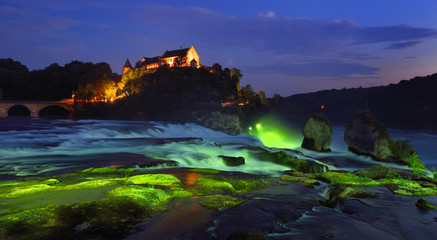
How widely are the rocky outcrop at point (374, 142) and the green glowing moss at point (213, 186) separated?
24721 mm

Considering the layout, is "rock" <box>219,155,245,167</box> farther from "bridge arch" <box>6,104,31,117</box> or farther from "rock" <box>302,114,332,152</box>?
"bridge arch" <box>6,104,31,117</box>

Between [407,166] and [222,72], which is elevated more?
[222,72]

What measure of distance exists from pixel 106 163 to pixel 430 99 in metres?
137

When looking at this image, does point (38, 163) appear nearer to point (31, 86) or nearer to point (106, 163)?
point (106, 163)

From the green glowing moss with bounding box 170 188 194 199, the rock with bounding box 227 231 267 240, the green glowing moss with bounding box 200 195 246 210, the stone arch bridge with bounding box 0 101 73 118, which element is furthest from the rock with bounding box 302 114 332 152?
the stone arch bridge with bounding box 0 101 73 118

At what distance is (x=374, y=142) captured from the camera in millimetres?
32500

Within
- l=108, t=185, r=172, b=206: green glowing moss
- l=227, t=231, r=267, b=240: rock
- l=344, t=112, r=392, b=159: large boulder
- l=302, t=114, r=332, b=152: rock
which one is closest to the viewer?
l=227, t=231, r=267, b=240: rock

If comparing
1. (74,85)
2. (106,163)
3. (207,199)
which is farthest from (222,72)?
(207,199)

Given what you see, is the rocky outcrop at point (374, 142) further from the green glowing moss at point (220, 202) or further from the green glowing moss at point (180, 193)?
the green glowing moss at point (180, 193)

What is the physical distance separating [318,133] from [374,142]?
7.35 metres

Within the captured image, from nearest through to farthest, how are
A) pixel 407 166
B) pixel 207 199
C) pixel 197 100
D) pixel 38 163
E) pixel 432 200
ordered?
pixel 207 199 < pixel 432 200 < pixel 38 163 < pixel 407 166 < pixel 197 100

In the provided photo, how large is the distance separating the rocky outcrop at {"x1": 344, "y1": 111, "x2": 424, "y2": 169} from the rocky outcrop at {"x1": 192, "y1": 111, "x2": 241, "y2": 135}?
3456cm

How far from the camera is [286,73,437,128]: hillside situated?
11125 centimetres

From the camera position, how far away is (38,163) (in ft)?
48.9
